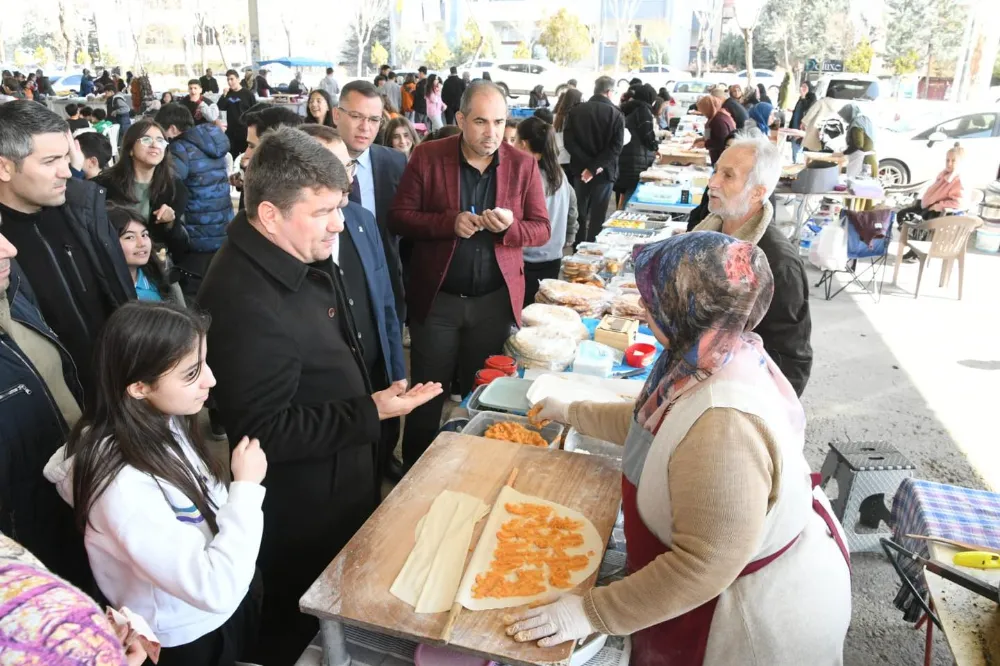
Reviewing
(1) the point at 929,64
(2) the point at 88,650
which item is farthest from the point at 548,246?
(1) the point at 929,64

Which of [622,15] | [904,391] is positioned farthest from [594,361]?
[622,15]

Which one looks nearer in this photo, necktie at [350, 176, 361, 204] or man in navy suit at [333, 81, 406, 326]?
man in navy suit at [333, 81, 406, 326]

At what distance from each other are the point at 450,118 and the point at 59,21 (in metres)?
32.9

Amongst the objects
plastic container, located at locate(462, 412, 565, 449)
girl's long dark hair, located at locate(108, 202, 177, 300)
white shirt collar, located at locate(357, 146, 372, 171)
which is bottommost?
plastic container, located at locate(462, 412, 565, 449)

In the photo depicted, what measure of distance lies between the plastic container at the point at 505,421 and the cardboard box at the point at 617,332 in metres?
0.81

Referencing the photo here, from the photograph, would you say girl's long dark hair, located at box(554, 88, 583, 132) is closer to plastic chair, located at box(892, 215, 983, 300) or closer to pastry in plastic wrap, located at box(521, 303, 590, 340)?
plastic chair, located at box(892, 215, 983, 300)

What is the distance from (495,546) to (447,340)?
1.68 metres

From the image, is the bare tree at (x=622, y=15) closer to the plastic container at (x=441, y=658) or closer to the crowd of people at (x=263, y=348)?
the crowd of people at (x=263, y=348)

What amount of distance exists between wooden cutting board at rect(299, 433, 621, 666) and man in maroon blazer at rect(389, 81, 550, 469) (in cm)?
117

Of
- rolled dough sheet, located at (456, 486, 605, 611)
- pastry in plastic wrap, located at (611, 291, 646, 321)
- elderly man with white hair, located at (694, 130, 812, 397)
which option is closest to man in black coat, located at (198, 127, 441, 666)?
rolled dough sheet, located at (456, 486, 605, 611)

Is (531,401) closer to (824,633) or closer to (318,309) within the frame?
(318,309)

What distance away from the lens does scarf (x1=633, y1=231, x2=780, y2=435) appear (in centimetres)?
126

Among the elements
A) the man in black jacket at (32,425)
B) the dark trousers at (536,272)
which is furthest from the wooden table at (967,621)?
the dark trousers at (536,272)

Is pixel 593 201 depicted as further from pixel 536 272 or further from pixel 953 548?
pixel 953 548
